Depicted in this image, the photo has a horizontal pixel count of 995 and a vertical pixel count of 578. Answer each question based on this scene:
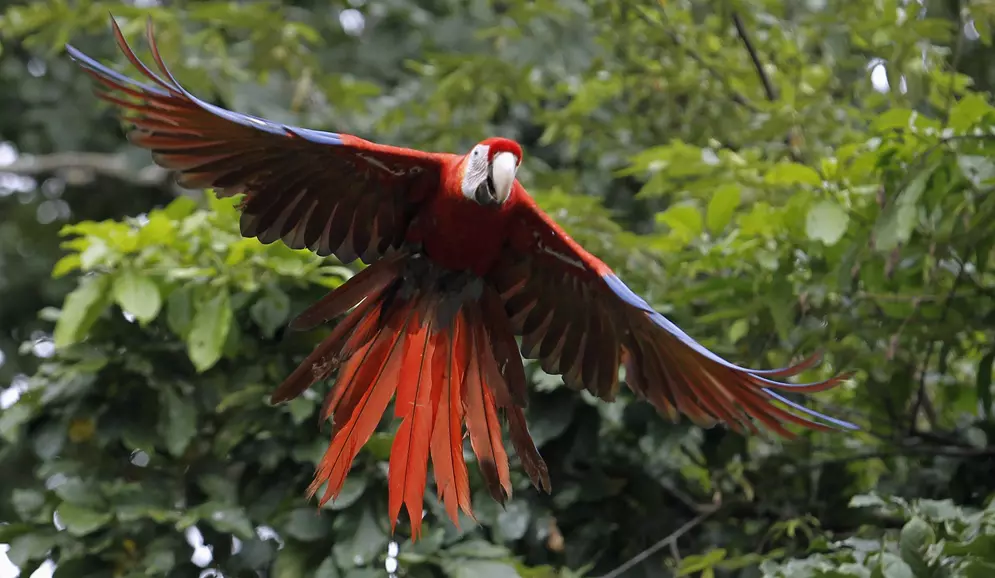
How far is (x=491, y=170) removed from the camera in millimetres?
1935

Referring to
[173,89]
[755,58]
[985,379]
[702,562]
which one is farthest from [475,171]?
[755,58]

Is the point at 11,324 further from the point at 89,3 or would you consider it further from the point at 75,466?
the point at 75,466

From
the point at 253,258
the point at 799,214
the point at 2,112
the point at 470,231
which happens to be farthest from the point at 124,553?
the point at 2,112

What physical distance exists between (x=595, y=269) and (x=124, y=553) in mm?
1162

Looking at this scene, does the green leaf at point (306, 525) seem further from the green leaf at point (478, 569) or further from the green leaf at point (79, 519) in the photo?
the green leaf at point (79, 519)

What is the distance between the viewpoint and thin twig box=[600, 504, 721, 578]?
237cm

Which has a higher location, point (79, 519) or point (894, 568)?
point (894, 568)

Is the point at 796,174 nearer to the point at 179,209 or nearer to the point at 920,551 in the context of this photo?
the point at 920,551

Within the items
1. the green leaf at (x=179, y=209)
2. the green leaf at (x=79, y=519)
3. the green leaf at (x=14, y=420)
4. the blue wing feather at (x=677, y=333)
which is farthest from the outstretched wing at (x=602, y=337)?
the green leaf at (x=14, y=420)

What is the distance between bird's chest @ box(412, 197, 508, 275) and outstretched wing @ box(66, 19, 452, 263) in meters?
0.05

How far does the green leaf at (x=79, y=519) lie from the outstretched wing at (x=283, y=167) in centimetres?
74

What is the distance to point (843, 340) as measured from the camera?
2.57m

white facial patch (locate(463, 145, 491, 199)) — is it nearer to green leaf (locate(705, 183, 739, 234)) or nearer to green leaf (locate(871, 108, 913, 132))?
green leaf (locate(705, 183, 739, 234))

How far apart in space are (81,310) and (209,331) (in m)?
0.27
